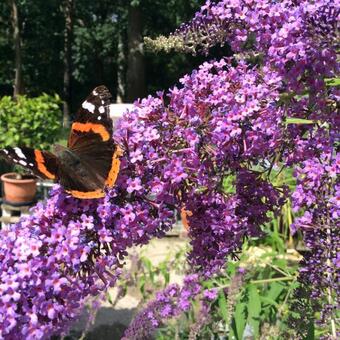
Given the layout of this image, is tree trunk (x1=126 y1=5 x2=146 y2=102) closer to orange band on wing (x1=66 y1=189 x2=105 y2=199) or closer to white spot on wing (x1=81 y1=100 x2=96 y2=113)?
white spot on wing (x1=81 y1=100 x2=96 y2=113)

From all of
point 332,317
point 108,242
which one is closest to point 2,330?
point 108,242

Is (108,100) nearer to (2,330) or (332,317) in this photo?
(2,330)

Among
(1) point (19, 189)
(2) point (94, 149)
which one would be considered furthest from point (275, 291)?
(1) point (19, 189)

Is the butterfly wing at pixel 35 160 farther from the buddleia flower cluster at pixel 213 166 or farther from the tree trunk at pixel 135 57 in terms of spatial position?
the tree trunk at pixel 135 57

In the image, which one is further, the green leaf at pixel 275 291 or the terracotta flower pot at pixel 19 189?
the terracotta flower pot at pixel 19 189

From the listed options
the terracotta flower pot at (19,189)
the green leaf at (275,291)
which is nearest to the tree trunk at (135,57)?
the terracotta flower pot at (19,189)

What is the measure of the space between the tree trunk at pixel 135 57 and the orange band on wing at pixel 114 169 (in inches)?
667

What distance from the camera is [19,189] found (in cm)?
590

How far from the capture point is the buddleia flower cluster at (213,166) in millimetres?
1373

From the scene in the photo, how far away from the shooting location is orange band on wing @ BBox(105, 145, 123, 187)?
1482mm

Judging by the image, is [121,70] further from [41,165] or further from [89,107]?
[41,165]

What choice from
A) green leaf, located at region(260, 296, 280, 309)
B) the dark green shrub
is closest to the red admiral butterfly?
green leaf, located at region(260, 296, 280, 309)

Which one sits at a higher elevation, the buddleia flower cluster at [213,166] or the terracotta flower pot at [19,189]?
the buddleia flower cluster at [213,166]

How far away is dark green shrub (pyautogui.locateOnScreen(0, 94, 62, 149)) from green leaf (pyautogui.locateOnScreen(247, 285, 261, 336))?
387cm
